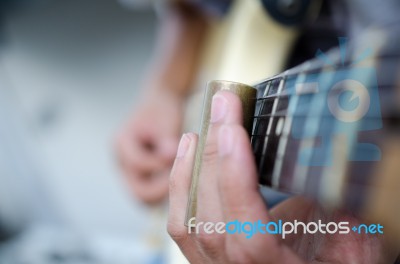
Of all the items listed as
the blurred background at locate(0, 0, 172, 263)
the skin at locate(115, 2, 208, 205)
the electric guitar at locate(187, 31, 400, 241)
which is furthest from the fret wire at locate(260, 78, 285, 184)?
the blurred background at locate(0, 0, 172, 263)

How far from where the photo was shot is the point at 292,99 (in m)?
0.21

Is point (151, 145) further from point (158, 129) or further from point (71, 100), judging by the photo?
point (71, 100)

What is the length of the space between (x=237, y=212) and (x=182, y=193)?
4 cm

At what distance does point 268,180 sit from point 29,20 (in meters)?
1.41

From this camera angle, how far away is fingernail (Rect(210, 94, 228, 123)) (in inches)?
7.8

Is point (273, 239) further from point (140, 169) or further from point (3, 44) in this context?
point (3, 44)

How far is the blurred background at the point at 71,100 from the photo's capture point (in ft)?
4.28

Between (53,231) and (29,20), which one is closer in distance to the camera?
(53,231)

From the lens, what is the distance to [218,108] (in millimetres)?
201

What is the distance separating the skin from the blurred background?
0.53 meters

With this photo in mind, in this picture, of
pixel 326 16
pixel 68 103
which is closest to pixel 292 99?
pixel 326 16

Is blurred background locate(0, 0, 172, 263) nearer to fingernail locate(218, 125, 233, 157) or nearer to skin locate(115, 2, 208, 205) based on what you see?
skin locate(115, 2, 208, 205)

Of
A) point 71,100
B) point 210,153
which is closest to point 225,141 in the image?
point 210,153

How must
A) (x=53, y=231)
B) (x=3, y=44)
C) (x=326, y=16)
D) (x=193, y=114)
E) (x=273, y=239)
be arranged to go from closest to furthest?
1. (x=273, y=239)
2. (x=326, y=16)
3. (x=193, y=114)
4. (x=53, y=231)
5. (x=3, y=44)
